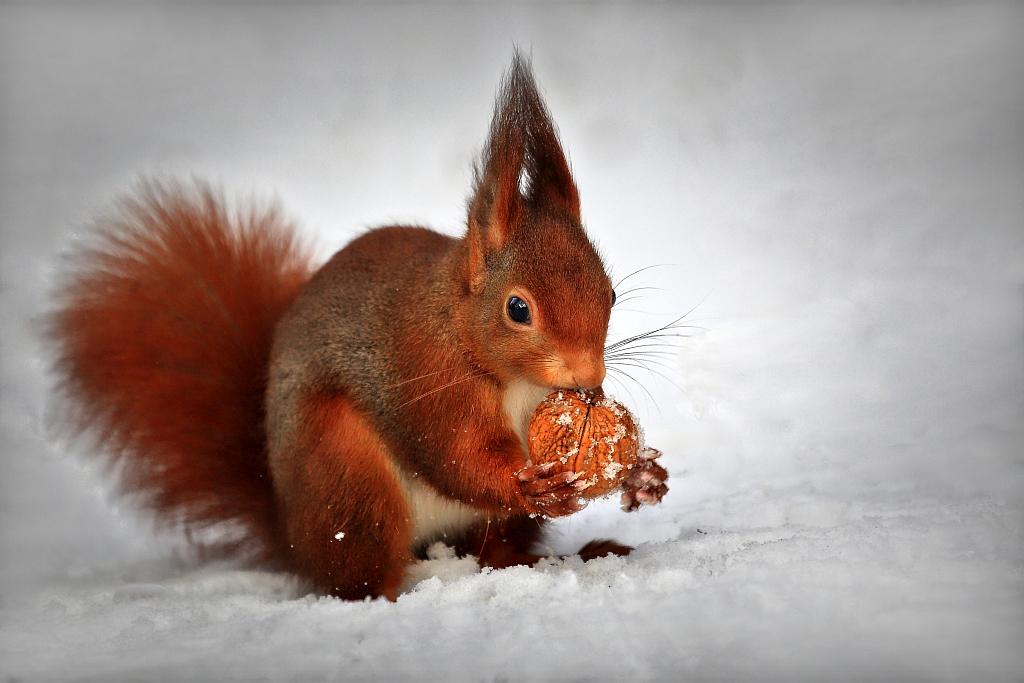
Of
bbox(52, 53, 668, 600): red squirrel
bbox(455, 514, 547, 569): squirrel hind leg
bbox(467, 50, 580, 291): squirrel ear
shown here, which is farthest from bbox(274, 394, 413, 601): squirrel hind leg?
bbox(467, 50, 580, 291): squirrel ear

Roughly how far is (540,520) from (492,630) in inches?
20.3

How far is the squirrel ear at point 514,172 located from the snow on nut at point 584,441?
24 cm

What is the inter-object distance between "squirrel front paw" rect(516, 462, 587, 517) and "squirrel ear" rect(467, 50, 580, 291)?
0.30 meters

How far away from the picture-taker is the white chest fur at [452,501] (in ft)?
4.64

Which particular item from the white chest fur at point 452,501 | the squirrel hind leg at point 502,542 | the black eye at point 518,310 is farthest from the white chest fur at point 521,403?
the squirrel hind leg at point 502,542

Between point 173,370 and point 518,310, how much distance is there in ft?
2.33

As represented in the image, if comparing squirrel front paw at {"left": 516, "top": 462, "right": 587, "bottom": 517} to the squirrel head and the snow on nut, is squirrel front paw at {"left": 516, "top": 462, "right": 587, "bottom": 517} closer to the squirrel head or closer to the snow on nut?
the snow on nut

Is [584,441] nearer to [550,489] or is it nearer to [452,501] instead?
[550,489]

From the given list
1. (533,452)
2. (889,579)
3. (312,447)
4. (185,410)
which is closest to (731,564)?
(889,579)

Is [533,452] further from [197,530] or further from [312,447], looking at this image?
[197,530]

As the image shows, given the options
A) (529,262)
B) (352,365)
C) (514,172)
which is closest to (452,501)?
(352,365)

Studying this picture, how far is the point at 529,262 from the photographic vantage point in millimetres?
1326

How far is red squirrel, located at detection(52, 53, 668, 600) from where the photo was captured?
4.43 feet

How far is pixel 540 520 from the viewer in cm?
167
